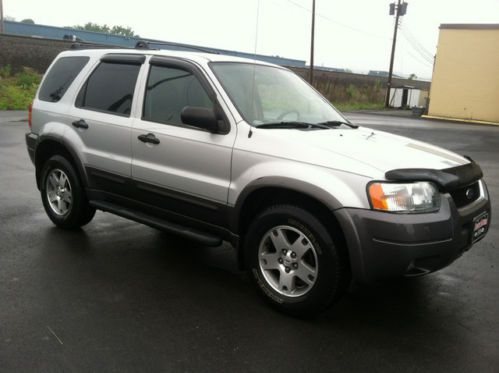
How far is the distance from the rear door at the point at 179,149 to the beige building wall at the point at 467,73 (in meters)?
28.2

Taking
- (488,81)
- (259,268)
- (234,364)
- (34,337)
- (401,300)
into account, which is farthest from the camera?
(488,81)

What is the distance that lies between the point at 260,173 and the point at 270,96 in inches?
42.4

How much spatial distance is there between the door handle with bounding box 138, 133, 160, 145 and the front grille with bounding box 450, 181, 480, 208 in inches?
93.4

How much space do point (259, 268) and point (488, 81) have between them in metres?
28.9

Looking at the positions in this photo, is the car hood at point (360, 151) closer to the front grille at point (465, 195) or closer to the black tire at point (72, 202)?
the front grille at point (465, 195)

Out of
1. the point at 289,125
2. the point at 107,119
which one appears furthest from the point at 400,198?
the point at 107,119

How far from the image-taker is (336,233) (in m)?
3.49

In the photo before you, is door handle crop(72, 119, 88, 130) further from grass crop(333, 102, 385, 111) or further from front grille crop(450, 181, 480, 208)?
grass crop(333, 102, 385, 111)

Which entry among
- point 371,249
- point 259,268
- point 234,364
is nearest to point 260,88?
point 259,268

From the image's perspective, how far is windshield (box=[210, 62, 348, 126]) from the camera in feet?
13.6

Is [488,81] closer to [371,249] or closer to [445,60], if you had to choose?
[445,60]

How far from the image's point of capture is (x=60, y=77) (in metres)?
5.58

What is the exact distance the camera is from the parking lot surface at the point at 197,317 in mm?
3115

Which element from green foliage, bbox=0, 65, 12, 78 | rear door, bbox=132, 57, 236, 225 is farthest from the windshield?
green foliage, bbox=0, 65, 12, 78
